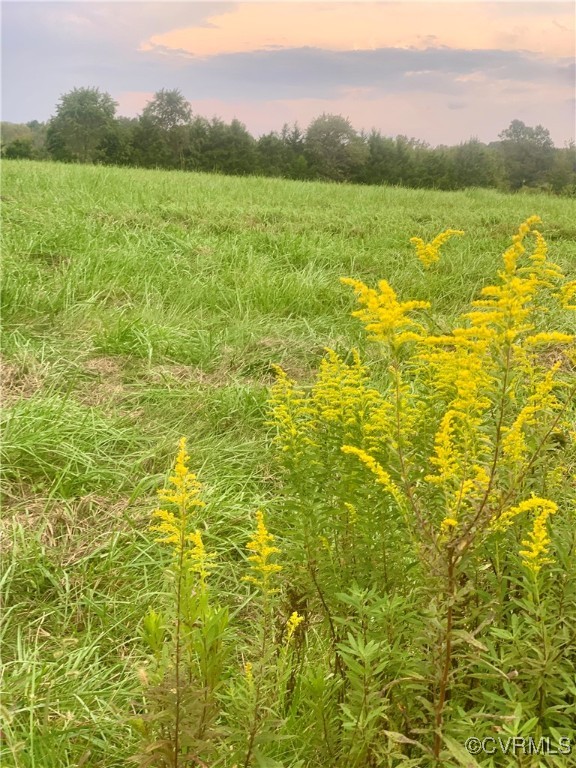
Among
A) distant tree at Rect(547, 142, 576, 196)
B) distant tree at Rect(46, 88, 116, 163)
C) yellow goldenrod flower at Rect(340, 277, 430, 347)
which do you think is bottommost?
yellow goldenrod flower at Rect(340, 277, 430, 347)

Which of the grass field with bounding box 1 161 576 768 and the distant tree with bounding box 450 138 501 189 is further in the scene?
the distant tree with bounding box 450 138 501 189

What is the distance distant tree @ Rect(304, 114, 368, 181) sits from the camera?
124ft

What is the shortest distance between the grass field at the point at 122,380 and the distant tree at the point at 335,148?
31275mm

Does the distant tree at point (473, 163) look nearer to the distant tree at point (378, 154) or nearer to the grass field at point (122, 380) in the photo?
the distant tree at point (378, 154)

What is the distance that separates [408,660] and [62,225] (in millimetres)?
5664

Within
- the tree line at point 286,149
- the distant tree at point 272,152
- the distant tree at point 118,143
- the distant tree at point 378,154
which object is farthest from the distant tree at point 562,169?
the distant tree at point 118,143

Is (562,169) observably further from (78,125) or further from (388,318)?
(388,318)

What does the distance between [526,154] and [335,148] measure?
487 inches

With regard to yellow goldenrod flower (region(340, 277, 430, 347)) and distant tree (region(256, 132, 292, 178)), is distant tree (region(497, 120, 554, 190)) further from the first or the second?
yellow goldenrod flower (region(340, 277, 430, 347))

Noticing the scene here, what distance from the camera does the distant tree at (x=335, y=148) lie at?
37.7 m

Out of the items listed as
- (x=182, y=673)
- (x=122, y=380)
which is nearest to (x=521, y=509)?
(x=182, y=673)

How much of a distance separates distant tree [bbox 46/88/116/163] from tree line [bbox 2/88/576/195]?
7cm

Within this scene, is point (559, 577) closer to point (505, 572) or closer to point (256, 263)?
point (505, 572)

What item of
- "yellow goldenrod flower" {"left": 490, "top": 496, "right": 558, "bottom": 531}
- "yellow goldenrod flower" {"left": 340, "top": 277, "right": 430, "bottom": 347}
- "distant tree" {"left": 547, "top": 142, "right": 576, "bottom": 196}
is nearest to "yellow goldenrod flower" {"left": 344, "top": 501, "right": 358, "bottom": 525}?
"yellow goldenrod flower" {"left": 490, "top": 496, "right": 558, "bottom": 531}
